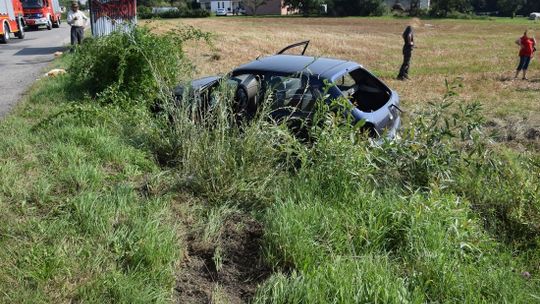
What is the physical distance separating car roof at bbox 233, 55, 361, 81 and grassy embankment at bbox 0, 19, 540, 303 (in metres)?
1.26

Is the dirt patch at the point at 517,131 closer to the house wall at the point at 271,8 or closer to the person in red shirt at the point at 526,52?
the person in red shirt at the point at 526,52

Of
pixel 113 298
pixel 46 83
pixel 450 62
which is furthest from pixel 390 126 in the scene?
pixel 450 62

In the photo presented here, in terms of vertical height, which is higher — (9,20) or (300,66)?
(9,20)

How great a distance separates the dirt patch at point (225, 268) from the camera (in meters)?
2.86

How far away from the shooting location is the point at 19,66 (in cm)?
1205

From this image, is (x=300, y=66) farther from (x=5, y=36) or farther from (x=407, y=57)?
(x=5, y=36)

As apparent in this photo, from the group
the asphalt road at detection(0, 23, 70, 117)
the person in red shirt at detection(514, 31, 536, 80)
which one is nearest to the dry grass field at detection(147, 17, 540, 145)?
the person in red shirt at detection(514, 31, 536, 80)

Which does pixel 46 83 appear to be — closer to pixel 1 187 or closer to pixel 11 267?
pixel 1 187

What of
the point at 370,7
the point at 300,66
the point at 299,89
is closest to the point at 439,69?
the point at 300,66

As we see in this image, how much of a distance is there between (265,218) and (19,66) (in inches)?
443

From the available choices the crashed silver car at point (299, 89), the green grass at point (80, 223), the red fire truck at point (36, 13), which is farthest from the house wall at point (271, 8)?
the green grass at point (80, 223)

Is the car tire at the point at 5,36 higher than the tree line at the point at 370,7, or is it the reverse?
the tree line at the point at 370,7

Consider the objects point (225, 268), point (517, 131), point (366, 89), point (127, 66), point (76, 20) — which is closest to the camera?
point (225, 268)

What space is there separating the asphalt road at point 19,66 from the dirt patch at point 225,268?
5361mm
